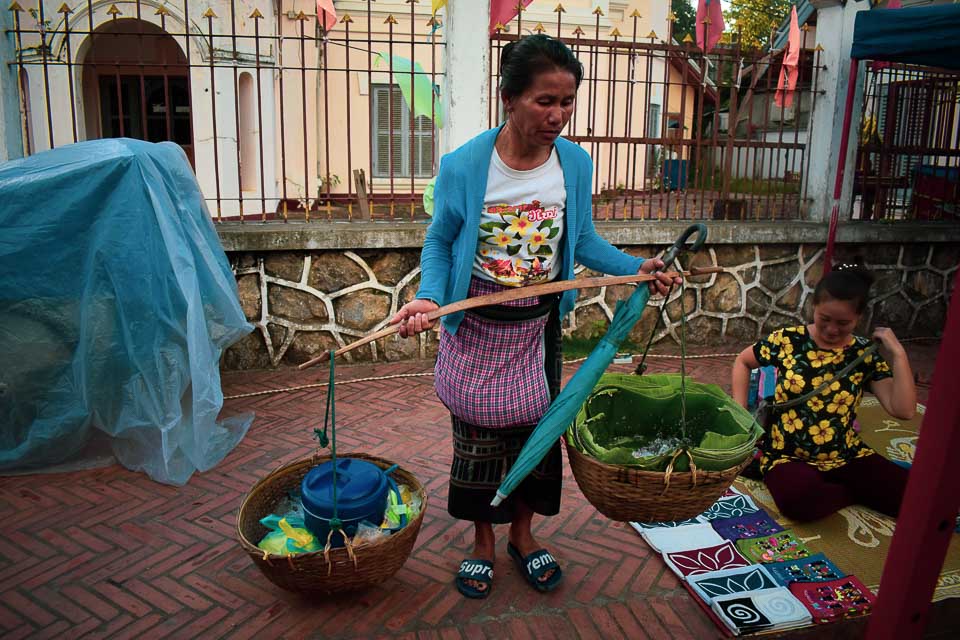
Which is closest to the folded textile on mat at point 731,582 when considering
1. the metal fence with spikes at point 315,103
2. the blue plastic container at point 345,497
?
the blue plastic container at point 345,497

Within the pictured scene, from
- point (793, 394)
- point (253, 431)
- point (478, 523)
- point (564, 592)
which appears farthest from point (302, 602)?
point (793, 394)

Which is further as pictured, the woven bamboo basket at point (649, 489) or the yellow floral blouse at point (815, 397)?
the yellow floral blouse at point (815, 397)

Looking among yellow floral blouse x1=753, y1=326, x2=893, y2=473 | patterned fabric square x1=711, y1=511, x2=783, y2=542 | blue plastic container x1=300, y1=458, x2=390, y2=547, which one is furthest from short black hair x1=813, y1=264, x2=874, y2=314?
blue plastic container x1=300, y1=458, x2=390, y2=547

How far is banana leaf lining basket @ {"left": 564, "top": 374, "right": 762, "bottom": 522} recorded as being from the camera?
2264 millimetres

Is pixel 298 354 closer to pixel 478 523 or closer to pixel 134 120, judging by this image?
pixel 478 523

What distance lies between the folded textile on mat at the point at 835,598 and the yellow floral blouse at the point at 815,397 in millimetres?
720

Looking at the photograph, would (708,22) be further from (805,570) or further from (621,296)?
(805,570)

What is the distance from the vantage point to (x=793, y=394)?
3.44 meters

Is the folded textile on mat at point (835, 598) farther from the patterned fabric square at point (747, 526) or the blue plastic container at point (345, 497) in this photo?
the blue plastic container at point (345, 497)

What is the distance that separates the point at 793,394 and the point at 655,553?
1.05 meters

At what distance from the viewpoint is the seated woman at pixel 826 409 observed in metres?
3.24

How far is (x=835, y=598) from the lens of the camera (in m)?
2.78

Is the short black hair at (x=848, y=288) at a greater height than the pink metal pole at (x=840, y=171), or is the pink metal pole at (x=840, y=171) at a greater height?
the pink metal pole at (x=840, y=171)

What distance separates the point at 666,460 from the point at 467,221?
3.40 feet
